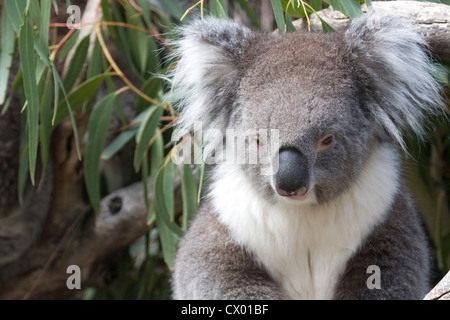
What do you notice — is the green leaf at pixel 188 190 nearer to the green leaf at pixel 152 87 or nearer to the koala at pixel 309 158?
the koala at pixel 309 158

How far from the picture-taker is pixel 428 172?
414cm

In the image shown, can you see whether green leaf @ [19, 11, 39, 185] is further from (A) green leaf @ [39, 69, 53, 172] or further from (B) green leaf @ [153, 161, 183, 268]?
(B) green leaf @ [153, 161, 183, 268]

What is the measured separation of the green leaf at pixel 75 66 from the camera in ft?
11.2

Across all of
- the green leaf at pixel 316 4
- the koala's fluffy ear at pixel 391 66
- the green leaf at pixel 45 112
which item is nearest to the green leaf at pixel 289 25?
the green leaf at pixel 316 4

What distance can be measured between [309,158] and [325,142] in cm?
12

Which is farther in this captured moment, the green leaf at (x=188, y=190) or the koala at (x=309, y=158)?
the green leaf at (x=188, y=190)

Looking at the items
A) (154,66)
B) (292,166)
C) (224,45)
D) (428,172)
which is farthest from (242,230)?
(428,172)

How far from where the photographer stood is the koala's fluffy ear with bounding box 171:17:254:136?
8.17ft

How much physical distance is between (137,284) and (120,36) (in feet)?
5.35

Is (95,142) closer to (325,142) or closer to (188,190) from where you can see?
(188,190)

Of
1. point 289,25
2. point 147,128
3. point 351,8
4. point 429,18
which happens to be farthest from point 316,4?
point 147,128

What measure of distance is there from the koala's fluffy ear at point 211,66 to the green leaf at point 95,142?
0.86 metres

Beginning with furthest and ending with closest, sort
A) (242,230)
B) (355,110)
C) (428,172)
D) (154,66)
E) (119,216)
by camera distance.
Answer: (428,172)
(119,216)
(154,66)
(242,230)
(355,110)
